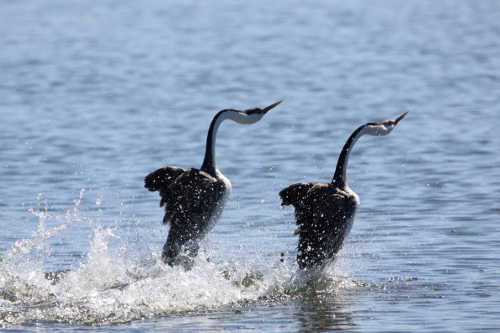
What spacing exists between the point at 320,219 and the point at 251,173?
686cm

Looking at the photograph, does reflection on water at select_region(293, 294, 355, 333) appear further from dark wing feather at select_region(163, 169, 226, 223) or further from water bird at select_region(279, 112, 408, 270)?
dark wing feather at select_region(163, 169, 226, 223)

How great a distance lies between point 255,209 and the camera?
16.8 m

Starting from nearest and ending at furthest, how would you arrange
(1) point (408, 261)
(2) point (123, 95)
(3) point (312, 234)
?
(3) point (312, 234) < (1) point (408, 261) < (2) point (123, 95)

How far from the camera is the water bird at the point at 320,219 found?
12984mm

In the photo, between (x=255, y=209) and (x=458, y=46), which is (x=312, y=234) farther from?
(x=458, y=46)

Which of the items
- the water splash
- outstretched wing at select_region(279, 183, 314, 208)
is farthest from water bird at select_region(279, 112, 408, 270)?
the water splash

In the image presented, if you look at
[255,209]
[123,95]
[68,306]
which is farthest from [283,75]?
[68,306]

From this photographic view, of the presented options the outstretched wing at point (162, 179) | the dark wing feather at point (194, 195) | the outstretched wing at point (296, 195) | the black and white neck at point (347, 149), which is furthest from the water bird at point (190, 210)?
the black and white neck at point (347, 149)

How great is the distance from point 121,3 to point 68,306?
2049 inches

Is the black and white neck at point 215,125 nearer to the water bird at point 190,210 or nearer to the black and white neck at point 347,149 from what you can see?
the water bird at point 190,210

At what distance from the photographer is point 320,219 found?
13.0 meters

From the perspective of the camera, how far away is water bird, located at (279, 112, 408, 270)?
12984mm

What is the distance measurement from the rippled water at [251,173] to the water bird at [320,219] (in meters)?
0.32

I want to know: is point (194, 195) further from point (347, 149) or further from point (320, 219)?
point (347, 149)
